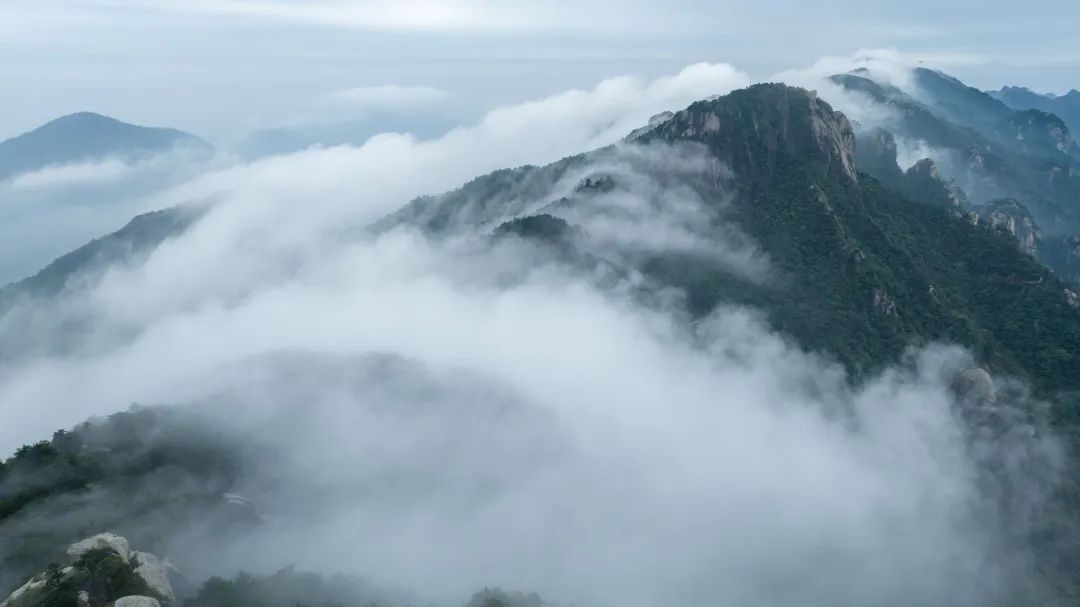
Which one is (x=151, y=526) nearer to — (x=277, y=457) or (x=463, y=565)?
(x=277, y=457)

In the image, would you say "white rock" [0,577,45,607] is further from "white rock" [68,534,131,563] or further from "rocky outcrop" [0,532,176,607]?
"white rock" [68,534,131,563]

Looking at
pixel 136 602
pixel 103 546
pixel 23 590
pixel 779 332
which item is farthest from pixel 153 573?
pixel 779 332

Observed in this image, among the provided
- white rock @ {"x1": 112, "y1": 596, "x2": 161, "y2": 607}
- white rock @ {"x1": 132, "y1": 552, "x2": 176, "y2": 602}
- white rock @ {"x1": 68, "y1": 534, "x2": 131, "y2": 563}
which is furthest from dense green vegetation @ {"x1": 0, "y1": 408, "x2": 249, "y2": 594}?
white rock @ {"x1": 112, "y1": 596, "x2": 161, "y2": 607}

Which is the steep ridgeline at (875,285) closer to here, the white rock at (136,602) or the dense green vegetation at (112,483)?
the dense green vegetation at (112,483)

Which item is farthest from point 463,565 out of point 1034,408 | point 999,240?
point 999,240

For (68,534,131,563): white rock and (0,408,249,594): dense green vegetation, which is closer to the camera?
(68,534,131,563): white rock

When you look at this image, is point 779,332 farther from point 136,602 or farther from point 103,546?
point 136,602
